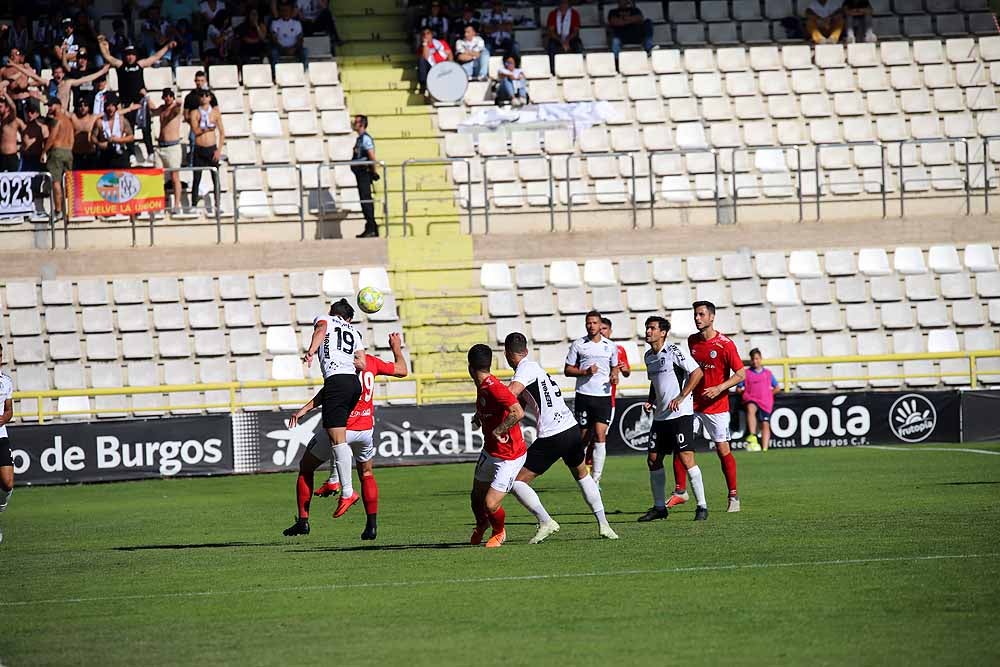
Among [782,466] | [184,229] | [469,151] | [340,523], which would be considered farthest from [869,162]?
[340,523]

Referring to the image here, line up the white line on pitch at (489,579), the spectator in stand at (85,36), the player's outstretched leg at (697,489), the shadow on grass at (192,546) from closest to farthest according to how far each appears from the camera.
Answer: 1. the white line on pitch at (489,579)
2. the shadow on grass at (192,546)
3. the player's outstretched leg at (697,489)
4. the spectator in stand at (85,36)

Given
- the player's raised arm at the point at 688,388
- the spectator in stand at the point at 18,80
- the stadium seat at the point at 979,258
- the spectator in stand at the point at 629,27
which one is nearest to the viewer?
the player's raised arm at the point at 688,388

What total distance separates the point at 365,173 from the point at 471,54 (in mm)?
4578

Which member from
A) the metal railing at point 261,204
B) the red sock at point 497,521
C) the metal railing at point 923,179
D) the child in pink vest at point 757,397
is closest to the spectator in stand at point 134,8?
the metal railing at point 261,204

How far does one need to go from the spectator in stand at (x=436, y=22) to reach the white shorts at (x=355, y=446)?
18344mm

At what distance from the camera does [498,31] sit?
3228cm

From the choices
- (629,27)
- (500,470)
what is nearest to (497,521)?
(500,470)

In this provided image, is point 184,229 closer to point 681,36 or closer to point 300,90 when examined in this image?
point 300,90

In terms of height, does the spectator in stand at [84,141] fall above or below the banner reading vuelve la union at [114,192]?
above

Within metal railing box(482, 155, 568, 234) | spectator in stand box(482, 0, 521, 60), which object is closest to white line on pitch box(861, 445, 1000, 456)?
metal railing box(482, 155, 568, 234)

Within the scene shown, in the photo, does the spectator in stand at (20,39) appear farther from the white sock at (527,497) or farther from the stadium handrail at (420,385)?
the white sock at (527,497)

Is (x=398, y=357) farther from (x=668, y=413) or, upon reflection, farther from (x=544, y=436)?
(x=668, y=413)

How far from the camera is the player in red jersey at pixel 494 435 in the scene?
499 inches

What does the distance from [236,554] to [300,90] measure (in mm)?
18846
